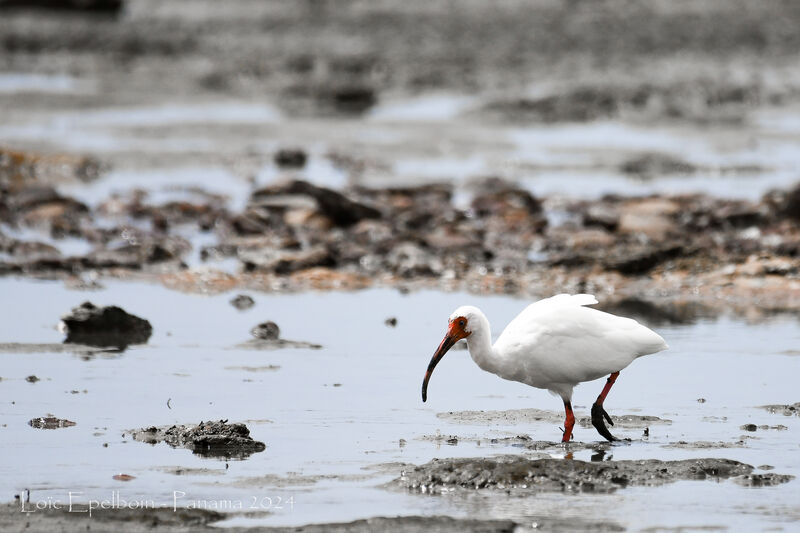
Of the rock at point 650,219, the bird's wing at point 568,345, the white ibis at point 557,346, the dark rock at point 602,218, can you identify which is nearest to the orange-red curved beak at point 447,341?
the white ibis at point 557,346

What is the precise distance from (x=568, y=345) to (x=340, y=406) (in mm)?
1926

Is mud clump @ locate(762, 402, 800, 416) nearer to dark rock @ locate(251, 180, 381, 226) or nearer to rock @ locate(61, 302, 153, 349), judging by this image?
rock @ locate(61, 302, 153, 349)

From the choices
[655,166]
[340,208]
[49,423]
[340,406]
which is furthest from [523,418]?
[655,166]

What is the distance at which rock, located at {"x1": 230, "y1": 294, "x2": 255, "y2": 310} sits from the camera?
622 inches

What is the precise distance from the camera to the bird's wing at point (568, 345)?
408 inches

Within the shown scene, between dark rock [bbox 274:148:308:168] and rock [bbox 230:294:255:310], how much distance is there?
42.7 feet

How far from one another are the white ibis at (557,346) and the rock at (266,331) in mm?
3600

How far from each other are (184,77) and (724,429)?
121 ft

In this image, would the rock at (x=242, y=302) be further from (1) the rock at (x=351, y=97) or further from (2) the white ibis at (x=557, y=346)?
(1) the rock at (x=351, y=97)

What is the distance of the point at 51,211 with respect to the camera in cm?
2181

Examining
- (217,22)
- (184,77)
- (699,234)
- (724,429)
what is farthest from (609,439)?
Answer: (217,22)

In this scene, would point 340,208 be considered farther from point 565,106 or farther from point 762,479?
point 565,106

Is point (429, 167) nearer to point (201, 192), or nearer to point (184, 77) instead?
point (201, 192)

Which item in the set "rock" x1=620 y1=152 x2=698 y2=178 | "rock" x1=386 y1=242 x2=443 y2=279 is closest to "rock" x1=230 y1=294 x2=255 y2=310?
"rock" x1=386 y1=242 x2=443 y2=279
